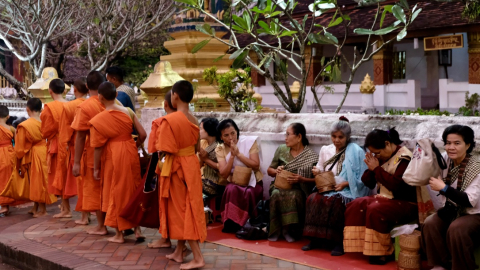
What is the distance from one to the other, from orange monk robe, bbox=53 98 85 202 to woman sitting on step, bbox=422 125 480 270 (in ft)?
12.5

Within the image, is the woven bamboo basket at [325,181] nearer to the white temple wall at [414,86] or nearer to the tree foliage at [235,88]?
the tree foliage at [235,88]

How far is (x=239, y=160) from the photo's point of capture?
618 centimetres

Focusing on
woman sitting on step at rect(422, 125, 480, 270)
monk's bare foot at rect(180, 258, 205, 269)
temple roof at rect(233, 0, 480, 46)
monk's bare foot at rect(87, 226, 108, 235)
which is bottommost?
monk's bare foot at rect(180, 258, 205, 269)

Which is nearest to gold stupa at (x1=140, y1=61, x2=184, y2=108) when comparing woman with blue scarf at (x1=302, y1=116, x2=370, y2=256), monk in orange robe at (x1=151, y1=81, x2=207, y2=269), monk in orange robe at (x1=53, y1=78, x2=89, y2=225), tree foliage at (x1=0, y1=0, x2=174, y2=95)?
monk in orange robe at (x1=53, y1=78, x2=89, y2=225)

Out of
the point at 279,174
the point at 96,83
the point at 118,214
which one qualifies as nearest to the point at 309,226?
the point at 279,174

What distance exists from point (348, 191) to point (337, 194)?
14cm

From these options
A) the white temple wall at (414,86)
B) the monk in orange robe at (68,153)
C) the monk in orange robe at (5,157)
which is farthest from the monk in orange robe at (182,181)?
the white temple wall at (414,86)

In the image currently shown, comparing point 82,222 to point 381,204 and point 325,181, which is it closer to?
point 325,181

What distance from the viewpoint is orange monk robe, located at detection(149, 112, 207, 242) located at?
484 centimetres

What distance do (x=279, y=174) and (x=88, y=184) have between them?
197 centimetres

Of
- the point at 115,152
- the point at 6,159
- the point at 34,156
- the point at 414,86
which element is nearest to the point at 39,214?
the point at 34,156

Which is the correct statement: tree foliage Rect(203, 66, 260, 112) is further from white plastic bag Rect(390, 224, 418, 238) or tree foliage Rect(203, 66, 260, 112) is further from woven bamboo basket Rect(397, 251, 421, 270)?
woven bamboo basket Rect(397, 251, 421, 270)

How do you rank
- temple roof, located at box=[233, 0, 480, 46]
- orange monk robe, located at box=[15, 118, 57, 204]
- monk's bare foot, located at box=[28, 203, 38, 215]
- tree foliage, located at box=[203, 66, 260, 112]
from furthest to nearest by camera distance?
temple roof, located at box=[233, 0, 480, 46], tree foliage, located at box=[203, 66, 260, 112], monk's bare foot, located at box=[28, 203, 38, 215], orange monk robe, located at box=[15, 118, 57, 204]

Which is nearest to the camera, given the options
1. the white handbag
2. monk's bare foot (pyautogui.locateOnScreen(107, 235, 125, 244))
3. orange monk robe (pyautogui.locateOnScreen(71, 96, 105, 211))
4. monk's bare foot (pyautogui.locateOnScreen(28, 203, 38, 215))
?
the white handbag
